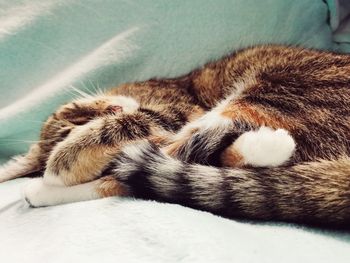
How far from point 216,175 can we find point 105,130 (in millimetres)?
425

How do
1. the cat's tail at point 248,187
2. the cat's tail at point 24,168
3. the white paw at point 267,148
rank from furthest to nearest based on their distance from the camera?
the cat's tail at point 24,168 < the white paw at point 267,148 < the cat's tail at point 248,187

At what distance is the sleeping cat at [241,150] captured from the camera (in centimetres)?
108

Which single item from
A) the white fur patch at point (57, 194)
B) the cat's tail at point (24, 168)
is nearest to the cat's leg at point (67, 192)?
the white fur patch at point (57, 194)

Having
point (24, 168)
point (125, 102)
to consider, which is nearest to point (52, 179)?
point (24, 168)

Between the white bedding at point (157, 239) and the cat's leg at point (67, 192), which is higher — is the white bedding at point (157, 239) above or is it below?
below

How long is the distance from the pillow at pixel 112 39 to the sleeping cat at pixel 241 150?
0.31 meters

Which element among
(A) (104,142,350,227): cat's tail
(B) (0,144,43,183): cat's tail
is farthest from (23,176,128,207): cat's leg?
(B) (0,144,43,183): cat's tail

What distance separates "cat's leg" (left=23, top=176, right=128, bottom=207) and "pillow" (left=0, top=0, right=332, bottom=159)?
1.91 feet

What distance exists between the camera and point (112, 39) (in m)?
1.98

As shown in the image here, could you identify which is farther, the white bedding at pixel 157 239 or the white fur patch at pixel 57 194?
the white fur patch at pixel 57 194

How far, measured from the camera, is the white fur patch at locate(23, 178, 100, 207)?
130 cm

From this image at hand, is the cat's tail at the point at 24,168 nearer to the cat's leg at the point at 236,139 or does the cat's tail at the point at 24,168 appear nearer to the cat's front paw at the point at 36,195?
the cat's front paw at the point at 36,195

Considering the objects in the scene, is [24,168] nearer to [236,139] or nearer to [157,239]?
[236,139]

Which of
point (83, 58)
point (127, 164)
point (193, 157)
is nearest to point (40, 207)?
point (127, 164)
